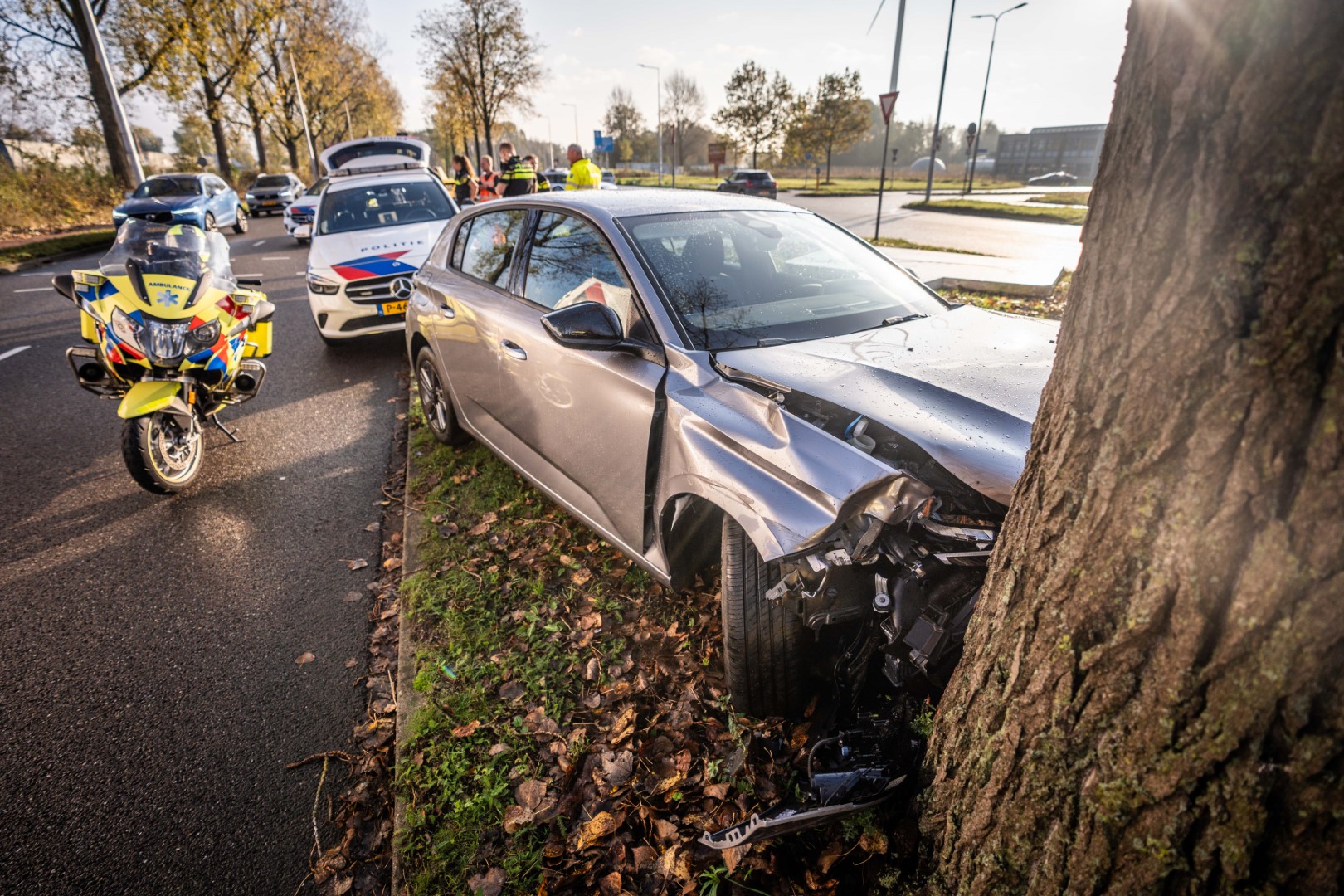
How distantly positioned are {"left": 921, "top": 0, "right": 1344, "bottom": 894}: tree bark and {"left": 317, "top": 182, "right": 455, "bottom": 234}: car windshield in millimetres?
8345

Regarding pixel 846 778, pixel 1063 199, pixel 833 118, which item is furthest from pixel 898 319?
pixel 833 118

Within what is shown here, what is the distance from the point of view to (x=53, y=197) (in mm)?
20562

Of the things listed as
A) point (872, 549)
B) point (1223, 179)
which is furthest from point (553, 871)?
point (1223, 179)

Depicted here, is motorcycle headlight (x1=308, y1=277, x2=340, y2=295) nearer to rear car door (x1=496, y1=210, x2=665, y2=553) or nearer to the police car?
the police car

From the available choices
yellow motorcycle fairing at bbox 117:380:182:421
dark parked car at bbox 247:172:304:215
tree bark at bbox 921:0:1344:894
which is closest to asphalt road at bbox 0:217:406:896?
yellow motorcycle fairing at bbox 117:380:182:421

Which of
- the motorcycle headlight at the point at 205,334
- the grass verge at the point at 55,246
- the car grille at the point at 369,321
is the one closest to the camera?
the motorcycle headlight at the point at 205,334

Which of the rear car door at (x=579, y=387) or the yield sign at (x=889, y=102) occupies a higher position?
the yield sign at (x=889, y=102)

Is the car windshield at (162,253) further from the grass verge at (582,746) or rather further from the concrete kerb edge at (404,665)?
the grass verge at (582,746)

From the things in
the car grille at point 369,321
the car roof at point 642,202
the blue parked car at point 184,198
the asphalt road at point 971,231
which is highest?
the car roof at point 642,202

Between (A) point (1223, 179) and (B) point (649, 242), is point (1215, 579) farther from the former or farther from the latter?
(B) point (649, 242)

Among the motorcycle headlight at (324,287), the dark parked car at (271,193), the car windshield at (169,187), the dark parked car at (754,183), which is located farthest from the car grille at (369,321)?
A: the dark parked car at (754,183)

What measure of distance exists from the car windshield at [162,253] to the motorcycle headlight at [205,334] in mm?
325

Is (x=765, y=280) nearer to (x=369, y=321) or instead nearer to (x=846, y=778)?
(x=846, y=778)

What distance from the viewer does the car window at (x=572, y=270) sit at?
9.30 feet
